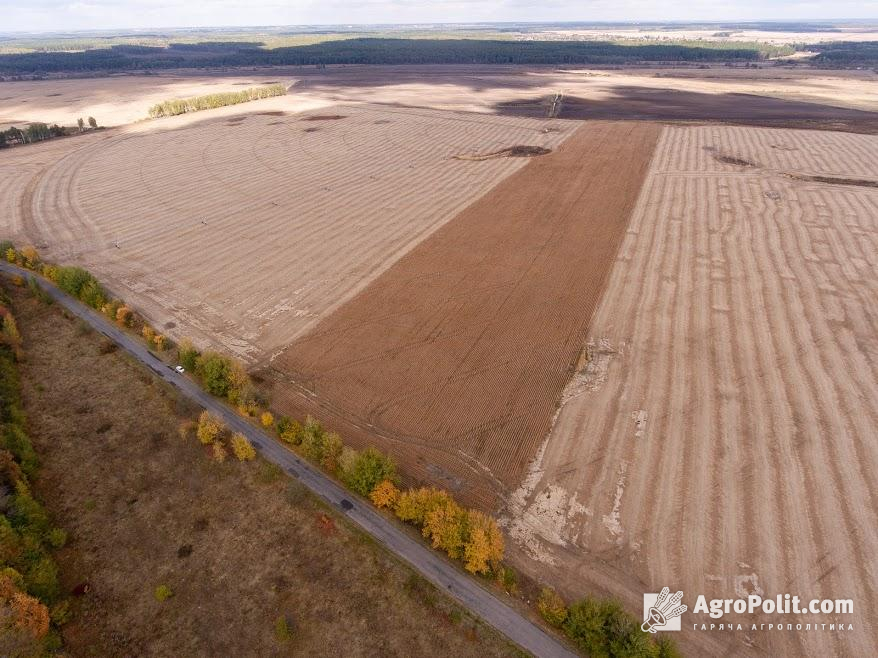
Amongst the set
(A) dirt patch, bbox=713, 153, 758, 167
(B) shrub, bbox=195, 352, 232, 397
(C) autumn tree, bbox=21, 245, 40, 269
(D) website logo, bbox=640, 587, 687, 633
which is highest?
(A) dirt patch, bbox=713, 153, 758, 167

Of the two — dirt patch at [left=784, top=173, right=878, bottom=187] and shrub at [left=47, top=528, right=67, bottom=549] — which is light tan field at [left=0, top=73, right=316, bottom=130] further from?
dirt patch at [left=784, top=173, right=878, bottom=187]

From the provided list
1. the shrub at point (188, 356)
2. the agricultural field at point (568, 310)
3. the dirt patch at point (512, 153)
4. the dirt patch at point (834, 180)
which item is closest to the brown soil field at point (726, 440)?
the agricultural field at point (568, 310)

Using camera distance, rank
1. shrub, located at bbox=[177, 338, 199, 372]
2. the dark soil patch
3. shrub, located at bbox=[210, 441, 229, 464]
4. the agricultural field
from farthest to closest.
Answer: the dark soil patch
shrub, located at bbox=[177, 338, 199, 372]
shrub, located at bbox=[210, 441, 229, 464]
the agricultural field

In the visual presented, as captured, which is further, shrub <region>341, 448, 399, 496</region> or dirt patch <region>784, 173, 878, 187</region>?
dirt patch <region>784, 173, 878, 187</region>

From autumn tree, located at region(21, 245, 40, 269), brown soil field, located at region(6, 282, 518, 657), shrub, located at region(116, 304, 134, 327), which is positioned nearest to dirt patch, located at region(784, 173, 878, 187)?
brown soil field, located at region(6, 282, 518, 657)

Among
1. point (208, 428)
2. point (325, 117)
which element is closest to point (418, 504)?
point (208, 428)

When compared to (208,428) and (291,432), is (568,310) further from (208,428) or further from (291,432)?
(208,428)

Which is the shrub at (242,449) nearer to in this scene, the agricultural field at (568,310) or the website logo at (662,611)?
the agricultural field at (568,310)
